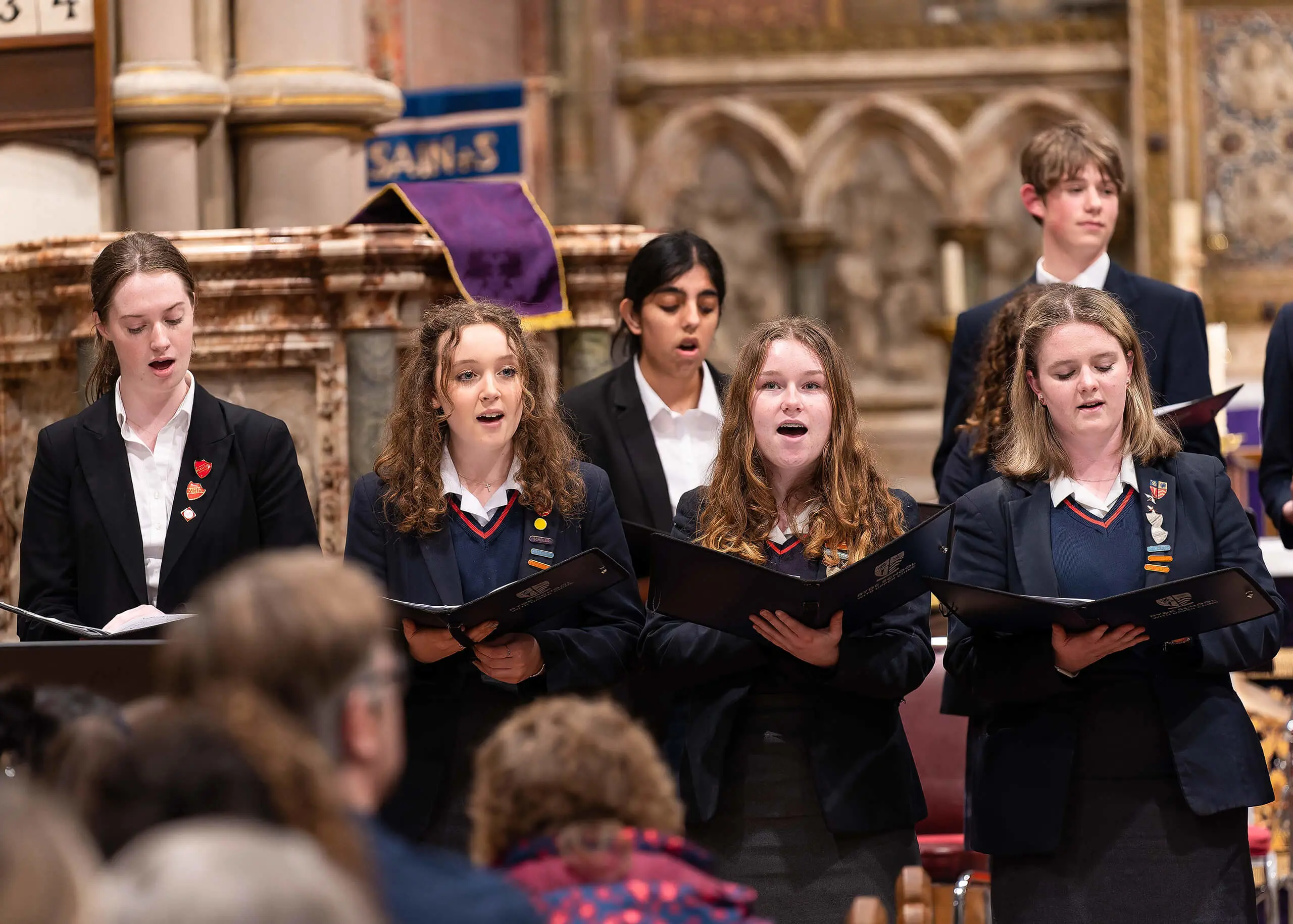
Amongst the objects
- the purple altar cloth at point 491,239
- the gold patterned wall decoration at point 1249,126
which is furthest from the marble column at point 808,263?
the purple altar cloth at point 491,239

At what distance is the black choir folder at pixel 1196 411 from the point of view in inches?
144

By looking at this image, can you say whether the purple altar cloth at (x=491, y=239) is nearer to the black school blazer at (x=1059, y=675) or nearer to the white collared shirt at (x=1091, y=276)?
the white collared shirt at (x=1091, y=276)

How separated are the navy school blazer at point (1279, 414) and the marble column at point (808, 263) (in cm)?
591

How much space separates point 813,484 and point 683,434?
35.2 inches

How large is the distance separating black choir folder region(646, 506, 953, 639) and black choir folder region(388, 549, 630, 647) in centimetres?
10

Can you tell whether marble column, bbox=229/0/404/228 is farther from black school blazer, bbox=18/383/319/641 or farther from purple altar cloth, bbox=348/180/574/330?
black school blazer, bbox=18/383/319/641

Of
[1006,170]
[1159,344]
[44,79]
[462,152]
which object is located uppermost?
[1006,170]

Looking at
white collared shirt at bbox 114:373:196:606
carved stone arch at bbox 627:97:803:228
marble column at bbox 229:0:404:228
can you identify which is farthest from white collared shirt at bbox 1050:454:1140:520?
carved stone arch at bbox 627:97:803:228

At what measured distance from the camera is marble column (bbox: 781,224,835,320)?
33.0 ft

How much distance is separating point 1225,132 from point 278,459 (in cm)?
725

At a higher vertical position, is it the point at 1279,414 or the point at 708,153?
the point at 708,153

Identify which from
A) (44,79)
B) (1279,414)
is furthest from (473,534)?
(44,79)

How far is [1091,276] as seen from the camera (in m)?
4.34

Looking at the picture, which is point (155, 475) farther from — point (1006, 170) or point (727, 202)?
point (1006, 170)
